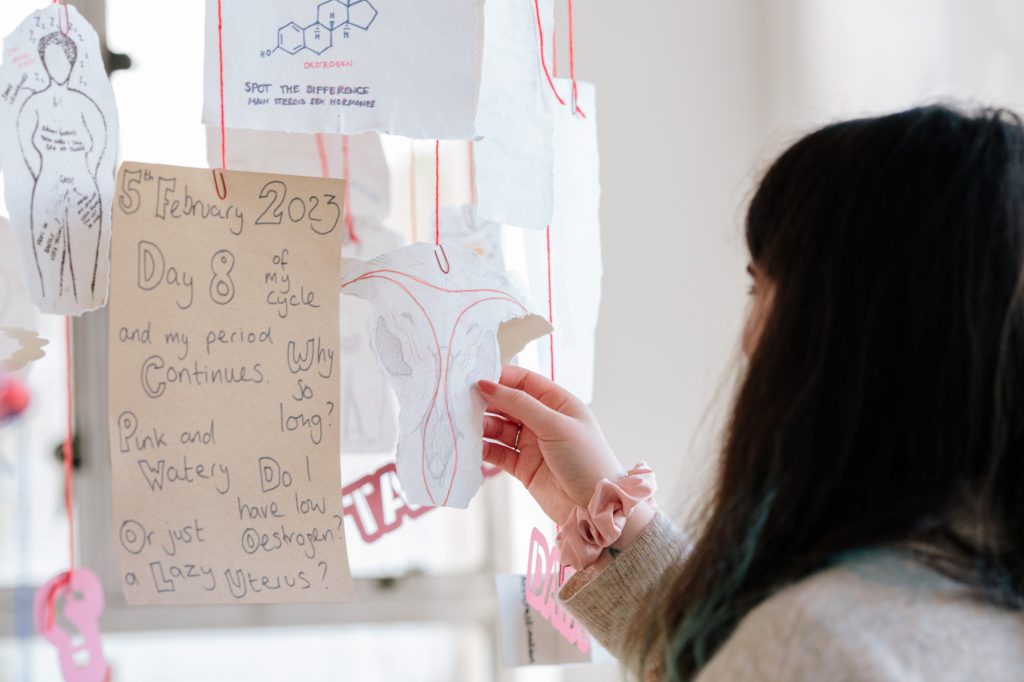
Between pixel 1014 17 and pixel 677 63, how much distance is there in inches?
23.5

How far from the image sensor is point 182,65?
1831 millimetres

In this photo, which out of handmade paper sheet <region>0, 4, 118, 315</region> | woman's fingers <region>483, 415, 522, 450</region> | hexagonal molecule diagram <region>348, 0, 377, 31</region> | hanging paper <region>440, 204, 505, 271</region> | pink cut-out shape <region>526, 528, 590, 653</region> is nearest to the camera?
handmade paper sheet <region>0, 4, 118, 315</region>

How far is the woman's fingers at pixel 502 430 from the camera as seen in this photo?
1.11 meters

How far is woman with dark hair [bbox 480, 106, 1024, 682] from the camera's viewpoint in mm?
629

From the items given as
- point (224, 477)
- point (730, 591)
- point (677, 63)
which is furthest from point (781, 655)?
point (677, 63)

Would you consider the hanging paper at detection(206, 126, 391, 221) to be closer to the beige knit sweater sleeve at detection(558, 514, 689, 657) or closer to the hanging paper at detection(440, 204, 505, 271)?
the hanging paper at detection(440, 204, 505, 271)

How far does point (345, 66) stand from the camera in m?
1.00

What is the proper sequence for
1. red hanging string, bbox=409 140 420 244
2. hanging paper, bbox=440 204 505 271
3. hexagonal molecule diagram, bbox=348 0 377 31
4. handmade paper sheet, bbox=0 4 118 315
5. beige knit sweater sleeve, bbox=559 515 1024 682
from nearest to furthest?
beige knit sweater sleeve, bbox=559 515 1024 682 → handmade paper sheet, bbox=0 4 118 315 → hexagonal molecule diagram, bbox=348 0 377 31 → hanging paper, bbox=440 204 505 271 → red hanging string, bbox=409 140 420 244

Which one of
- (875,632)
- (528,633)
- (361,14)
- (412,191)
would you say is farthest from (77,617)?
(412,191)

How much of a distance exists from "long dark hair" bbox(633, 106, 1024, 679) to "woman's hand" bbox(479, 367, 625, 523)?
0.31m

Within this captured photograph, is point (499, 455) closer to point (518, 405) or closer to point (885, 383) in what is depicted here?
point (518, 405)

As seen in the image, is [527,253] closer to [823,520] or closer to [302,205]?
[302,205]

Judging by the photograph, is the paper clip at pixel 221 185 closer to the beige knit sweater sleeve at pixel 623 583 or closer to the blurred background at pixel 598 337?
the beige knit sweater sleeve at pixel 623 583

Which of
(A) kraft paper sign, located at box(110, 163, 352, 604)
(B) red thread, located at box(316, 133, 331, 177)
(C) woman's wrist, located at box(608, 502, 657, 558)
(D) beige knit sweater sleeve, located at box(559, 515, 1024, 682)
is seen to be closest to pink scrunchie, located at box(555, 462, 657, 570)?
(C) woman's wrist, located at box(608, 502, 657, 558)
